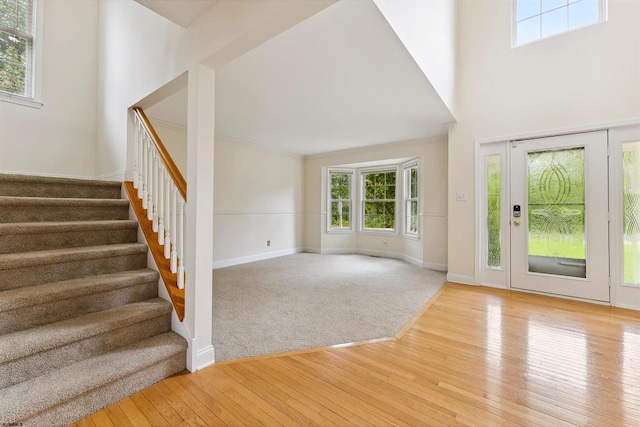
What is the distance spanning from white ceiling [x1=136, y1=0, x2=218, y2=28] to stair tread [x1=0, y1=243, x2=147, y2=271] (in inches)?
62.8

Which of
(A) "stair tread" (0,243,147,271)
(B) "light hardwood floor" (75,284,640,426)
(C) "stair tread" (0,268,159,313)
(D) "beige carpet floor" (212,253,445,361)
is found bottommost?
(B) "light hardwood floor" (75,284,640,426)


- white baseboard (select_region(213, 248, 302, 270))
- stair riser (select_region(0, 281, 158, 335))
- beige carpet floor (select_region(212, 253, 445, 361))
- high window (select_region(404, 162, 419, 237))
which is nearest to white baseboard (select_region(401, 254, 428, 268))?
beige carpet floor (select_region(212, 253, 445, 361))

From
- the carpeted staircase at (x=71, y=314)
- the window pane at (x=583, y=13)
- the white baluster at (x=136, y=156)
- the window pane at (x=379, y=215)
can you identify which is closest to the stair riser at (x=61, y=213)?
the carpeted staircase at (x=71, y=314)

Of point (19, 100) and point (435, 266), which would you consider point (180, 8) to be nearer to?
point (19, 100)

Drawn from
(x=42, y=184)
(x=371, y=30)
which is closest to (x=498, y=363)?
(x=371, y=30)

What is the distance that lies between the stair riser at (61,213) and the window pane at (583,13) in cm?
517

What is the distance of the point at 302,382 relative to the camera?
1.59 meters

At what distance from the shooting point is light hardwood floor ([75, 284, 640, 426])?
1.33 m

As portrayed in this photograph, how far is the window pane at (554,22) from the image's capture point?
3.17 m

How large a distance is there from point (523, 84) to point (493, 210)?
1.58 meters

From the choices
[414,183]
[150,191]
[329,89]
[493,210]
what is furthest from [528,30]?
[150,191]

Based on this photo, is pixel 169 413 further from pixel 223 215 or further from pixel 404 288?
pixel 223 215

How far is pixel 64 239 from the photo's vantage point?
193 centimetres

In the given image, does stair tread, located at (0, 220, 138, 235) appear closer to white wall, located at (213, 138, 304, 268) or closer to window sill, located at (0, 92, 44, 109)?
window sill, located at (0, 92, 44, 109)
